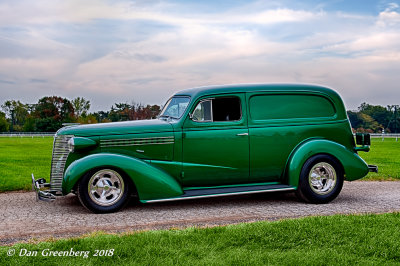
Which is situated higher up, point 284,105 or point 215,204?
point 284,105

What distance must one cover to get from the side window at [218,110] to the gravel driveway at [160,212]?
4.95 feet

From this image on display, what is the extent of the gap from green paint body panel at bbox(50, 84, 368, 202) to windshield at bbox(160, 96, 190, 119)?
0.49 ft

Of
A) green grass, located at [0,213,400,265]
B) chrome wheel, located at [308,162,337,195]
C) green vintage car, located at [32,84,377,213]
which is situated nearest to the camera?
green grass, located at [0,213,400,265]

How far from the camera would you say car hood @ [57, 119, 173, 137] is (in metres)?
7.16

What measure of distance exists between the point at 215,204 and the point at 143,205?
4.12ft

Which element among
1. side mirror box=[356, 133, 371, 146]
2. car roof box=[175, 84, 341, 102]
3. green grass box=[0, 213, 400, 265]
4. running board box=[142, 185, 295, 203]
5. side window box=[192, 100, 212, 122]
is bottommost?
green grass box=[0, 213, 400, 265]

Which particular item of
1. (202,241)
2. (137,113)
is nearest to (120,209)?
(202,241)

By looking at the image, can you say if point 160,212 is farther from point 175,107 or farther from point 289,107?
point 289,107

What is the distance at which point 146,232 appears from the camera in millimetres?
5324

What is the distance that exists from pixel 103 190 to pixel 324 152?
3.86m

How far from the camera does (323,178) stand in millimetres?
7902

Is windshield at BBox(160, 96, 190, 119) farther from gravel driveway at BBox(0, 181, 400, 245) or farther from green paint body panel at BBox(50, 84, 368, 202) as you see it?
gravel driveway at BBox(0, 181, 400, 245)

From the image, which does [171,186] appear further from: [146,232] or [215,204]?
[146,232]

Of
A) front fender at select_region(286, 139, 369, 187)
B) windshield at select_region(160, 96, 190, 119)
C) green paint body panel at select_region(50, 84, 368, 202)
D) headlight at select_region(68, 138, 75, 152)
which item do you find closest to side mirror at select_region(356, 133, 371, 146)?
green paint body panel at select_region(50, 84, 368, 202)
